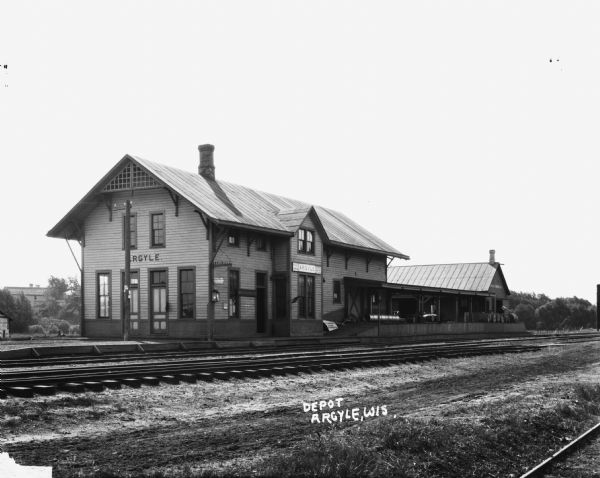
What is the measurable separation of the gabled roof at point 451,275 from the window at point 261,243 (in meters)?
25.2

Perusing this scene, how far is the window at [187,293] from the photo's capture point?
104 feet

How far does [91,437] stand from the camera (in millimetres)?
8914

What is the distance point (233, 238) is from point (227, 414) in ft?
72.2

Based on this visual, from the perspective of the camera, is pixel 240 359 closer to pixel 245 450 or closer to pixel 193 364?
pixel 193 364

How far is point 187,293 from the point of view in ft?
105

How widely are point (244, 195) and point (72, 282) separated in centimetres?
10784

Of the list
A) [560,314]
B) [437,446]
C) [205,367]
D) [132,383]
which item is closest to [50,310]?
[560,314]

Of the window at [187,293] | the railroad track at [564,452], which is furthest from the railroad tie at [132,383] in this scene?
the window at [187,293]

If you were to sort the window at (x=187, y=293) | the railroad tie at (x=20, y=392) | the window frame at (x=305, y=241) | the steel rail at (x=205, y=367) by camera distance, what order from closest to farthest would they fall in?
the railroad tie at (x=20, y=392) → the steel rail at (x=205, y=367) → the window at (x=187, y=293) → the window frame at (x=305, y=241)

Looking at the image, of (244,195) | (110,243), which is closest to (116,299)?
(110,243)

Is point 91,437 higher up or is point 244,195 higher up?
point 244,195

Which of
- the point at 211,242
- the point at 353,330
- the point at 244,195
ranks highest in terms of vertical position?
the point at 244,195

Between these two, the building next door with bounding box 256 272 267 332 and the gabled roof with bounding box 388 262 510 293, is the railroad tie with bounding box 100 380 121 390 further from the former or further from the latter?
the gabled roof with bounding box 388 262 510 293

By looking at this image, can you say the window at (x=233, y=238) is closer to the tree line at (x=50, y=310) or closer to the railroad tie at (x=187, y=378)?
the tree line at (x=50, y=310)
